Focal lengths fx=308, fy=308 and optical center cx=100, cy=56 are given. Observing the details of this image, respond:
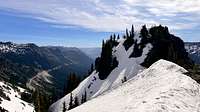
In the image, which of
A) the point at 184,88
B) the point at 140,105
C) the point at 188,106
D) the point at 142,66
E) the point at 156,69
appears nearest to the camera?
the point at 140,105

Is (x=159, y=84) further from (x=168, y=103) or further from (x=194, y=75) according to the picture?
(x=194, y=75)

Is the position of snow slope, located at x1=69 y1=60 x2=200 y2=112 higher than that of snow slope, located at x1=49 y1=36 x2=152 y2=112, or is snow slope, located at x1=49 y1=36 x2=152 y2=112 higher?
snow slope, located at x1=69 y1=60 x2=200 y2=112

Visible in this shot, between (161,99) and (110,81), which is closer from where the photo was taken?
(161,99)

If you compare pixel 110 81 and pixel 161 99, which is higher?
pixel 161 99

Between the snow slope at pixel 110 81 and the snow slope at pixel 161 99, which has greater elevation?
the snow slope at pixel 161 99

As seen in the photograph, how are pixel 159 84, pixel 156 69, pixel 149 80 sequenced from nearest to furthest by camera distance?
pixel 159 84, pixel 149 80, pixel 156 69

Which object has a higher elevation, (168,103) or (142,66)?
(168,103)

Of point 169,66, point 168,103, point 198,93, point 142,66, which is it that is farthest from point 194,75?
point 142,66

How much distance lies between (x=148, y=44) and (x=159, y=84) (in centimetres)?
17993

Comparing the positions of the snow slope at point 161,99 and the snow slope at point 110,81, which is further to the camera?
the snow slope at point 110,81

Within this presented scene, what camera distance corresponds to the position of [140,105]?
53.5ft

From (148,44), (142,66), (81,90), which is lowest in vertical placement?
(81,90)

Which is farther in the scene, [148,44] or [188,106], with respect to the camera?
[148,44]

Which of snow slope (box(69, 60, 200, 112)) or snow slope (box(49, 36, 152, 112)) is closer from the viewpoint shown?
snow slope (box(69, 60, 200, 112))
